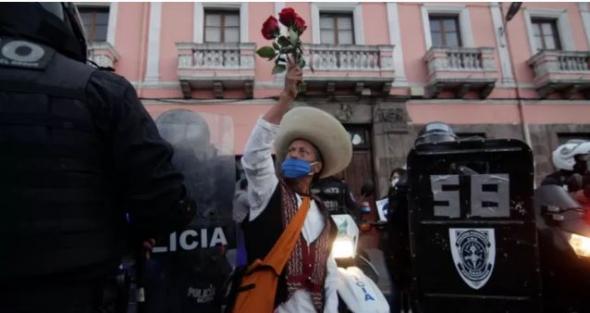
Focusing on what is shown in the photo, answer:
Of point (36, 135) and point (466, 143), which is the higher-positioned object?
point (466, 143)

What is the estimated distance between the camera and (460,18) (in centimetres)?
1067

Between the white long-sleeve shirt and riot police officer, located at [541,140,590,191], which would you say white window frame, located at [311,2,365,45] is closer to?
riot police officer, located at [541,140,590,191]

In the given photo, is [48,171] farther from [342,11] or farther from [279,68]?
[342,11]

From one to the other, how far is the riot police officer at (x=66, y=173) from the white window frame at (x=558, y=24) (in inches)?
482

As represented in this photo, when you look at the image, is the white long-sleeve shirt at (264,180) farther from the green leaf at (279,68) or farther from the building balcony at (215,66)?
the building balcony at (215,66)

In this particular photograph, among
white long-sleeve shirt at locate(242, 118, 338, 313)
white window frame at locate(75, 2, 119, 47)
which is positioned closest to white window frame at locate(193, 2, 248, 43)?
white window frame at locate(75, 2, 119, 47)

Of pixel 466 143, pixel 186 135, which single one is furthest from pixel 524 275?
pixel 186 135

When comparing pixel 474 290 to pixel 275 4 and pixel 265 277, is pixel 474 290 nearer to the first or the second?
pixel 265 277

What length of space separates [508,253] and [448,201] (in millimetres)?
481

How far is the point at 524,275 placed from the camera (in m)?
2.30

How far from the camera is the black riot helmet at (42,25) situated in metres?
1.17

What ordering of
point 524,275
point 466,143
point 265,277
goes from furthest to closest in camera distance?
point 466,143 < point 524,275 < point 265,277

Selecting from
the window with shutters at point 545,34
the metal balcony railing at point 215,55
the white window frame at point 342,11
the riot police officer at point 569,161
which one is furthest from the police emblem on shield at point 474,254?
the window with shutters at point 545,34

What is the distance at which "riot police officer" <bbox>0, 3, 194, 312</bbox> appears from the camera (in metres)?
1.02
